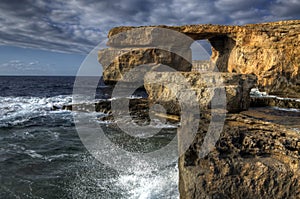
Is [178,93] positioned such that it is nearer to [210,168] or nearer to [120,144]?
[120,144]

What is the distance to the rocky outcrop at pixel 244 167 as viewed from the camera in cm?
285

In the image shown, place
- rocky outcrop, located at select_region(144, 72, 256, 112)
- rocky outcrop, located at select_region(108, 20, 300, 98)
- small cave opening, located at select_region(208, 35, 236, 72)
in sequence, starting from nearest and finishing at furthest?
rocky outcrop, located at select_region(144, 72, 256, 112) < rocky outcrop, located at select_region(108, 20, 300, 98) < small cave opening, located at select_region(208, 35, 236, 72)

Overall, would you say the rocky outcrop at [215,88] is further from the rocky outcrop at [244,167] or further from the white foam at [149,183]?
the rocky outcrop at [244,167]

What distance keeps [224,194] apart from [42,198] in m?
4.15

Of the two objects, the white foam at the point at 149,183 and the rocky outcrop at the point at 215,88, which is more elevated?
the rocky outcrop at the point at 215,88

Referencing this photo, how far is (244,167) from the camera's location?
2.97 m

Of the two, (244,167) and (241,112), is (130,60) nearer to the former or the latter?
(241,112)

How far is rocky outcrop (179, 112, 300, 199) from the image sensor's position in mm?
2854

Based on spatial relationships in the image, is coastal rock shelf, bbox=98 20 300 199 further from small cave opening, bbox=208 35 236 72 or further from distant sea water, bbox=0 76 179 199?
distant sea water, bbox=0 76 179 199

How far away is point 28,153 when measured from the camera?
762 cm

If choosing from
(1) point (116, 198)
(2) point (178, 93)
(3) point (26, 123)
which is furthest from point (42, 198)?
(3) point (26, 123)

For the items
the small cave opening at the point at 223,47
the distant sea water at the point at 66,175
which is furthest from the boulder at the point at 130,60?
the distant sea water at the point at 66,175

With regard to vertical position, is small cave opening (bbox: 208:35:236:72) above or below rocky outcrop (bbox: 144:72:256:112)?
above

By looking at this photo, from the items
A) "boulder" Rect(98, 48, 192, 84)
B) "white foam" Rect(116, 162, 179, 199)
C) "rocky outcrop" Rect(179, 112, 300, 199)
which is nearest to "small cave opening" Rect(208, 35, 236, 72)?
"boulder" Rect(98, 48, 192, 84)
